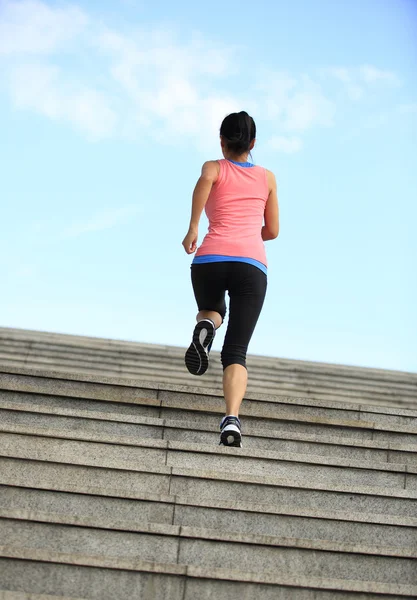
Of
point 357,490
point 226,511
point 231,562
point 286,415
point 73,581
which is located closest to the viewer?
point 73,581

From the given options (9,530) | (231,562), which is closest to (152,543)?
(231,562)

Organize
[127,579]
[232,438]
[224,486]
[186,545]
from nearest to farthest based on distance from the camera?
[127,579] → [186,545] → [224,486] → [232,438]

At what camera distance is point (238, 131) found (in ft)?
15.6

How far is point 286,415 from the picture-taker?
5.08 m

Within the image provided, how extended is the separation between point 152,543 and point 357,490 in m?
1.06

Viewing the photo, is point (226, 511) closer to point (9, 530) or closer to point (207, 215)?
point (9, 530)

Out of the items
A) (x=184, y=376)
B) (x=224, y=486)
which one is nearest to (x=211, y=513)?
(x=224, y=486)

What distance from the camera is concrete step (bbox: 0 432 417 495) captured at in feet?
13.8

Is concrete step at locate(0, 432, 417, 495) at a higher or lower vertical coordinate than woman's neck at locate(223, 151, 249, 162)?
lower

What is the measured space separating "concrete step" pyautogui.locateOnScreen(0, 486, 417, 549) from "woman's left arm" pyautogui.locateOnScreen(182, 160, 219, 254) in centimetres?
147

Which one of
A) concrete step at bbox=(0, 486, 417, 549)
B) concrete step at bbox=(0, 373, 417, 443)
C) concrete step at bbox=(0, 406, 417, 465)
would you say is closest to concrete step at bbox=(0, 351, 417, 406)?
concrete step at bbox=(0, 373, 417, 443)

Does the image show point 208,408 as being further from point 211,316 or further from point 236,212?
point 236,212

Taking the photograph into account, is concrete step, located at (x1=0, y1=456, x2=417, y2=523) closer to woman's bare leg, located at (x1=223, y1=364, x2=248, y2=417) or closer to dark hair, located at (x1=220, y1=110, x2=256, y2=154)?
woman's bare leg, located at (x1=223, y1=364, x2=248, y2=417)

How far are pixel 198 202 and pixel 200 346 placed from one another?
0.77 meters
